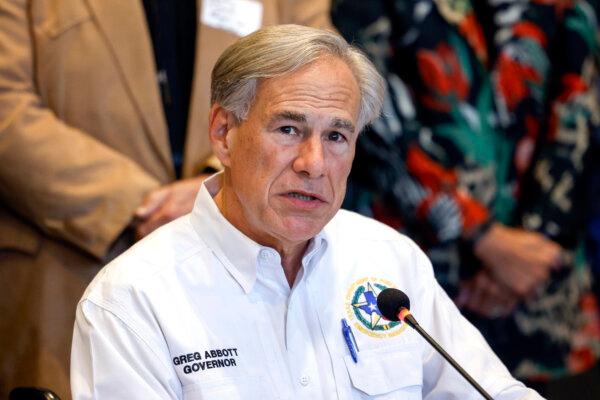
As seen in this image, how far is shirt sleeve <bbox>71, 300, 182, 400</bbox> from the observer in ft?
6.82

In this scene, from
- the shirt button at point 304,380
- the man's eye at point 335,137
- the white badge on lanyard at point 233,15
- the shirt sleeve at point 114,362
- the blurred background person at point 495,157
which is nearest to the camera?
the shirt sleeve at point 114,362

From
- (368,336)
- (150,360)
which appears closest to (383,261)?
(368,336)

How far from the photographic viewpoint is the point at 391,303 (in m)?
2.12

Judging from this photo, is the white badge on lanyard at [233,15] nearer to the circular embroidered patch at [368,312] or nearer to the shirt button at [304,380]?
the circular embroidered patch at [368,312]

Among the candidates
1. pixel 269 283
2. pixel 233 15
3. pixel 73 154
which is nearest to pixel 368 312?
pixel 269 283

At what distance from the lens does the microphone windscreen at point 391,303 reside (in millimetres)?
2127

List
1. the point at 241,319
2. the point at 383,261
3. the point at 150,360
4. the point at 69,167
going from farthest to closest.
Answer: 1. the point at 69,167
2. the point at 383,261
3. the point at 241,319
4. the point at 150,360

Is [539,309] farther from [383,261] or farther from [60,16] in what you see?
[60,16]

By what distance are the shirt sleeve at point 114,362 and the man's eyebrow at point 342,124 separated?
2.09ft

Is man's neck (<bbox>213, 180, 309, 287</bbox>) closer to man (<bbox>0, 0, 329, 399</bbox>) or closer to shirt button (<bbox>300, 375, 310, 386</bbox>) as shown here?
shirt button (<bbox>300, 375, 310, 386</bbox>)

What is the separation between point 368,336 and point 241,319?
12.6 inches

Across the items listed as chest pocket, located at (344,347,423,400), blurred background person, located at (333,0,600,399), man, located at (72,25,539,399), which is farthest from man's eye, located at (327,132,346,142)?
blurred background person, located at (333,0,600,399)

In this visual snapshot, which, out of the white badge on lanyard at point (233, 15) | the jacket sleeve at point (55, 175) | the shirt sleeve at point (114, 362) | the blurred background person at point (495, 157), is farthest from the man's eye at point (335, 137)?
the blurred background person at point (495, 157)

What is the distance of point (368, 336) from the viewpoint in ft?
7.85
